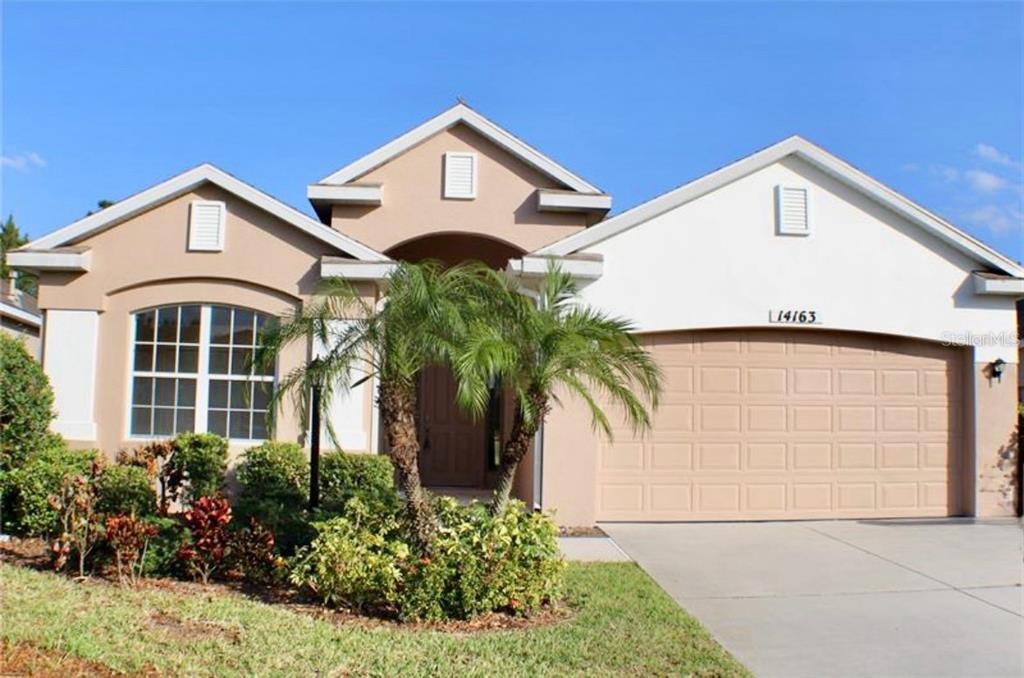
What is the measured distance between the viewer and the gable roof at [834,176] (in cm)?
1099

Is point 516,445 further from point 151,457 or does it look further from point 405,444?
point 151,457

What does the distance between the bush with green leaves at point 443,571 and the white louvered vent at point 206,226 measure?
20.1ft

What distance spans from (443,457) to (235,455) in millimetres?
3866

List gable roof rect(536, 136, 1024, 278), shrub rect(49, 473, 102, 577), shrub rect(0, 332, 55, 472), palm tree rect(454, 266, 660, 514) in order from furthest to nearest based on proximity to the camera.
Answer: gable roof rect(536, 136, 1024, 278), shrub rect(0, 332, 55, 472), shrub rect(49, 473, 102, 577), palm tree rect(454, 266, 660, 514)

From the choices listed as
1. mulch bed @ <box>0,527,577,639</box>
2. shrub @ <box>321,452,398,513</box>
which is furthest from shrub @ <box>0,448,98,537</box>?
shrub @ <box>321,452,398,513</box>

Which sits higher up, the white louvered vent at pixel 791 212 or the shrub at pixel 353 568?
the white louvered vent at pixel 791 212

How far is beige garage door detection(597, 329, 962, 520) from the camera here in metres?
11.2

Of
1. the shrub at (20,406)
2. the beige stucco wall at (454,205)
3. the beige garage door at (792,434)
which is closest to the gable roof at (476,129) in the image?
the beige stucco wall at (454,205)

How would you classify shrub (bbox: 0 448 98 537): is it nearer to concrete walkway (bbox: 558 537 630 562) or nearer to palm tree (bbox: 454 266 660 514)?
palm tree (bbox: 454 266 660 514)

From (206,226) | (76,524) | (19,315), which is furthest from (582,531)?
(19,315)

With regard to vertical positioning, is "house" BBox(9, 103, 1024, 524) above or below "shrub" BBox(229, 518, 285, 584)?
above

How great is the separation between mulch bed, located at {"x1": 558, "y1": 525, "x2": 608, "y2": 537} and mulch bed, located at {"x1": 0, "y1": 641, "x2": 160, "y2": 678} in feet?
20.0

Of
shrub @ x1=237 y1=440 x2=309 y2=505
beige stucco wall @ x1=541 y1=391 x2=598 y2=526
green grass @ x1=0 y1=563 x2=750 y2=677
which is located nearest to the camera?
green grass @ x1=0 y1=563 x2=750 y2=677

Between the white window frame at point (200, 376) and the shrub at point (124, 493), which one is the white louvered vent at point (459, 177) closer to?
the white window frame at point (200, 376)
